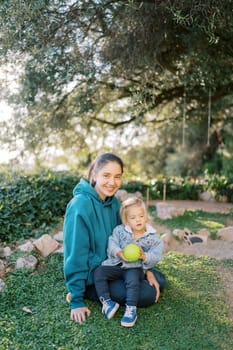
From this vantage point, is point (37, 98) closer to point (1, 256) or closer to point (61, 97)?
point (61, 97)

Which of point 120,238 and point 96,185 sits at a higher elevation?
point 96,185

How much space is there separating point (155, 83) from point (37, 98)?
6.78 feet

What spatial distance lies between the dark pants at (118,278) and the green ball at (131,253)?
100 mm

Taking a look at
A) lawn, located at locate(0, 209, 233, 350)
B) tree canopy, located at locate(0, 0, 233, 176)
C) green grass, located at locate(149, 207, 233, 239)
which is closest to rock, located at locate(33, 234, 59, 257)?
lawn, located at locate(0, 209, 233, 350)

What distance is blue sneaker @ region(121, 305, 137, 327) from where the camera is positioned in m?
3.11

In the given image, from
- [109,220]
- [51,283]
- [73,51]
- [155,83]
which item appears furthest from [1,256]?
[155,83]

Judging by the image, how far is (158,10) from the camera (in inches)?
234

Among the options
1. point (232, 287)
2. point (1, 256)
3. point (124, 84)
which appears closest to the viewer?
point (232, 287)

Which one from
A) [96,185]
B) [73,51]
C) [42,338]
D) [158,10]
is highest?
[158,10]

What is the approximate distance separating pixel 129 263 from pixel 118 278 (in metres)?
0.15

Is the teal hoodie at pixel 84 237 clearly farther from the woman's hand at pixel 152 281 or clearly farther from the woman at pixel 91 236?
the woman's hand at pixel 152 281

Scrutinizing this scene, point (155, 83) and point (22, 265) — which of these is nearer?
point (22, 265)

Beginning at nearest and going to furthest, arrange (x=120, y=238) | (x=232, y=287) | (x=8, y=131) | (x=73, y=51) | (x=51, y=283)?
(x=120, y=238) < (x=232, y=287) < (x=51, y=283) < (x=73, y=51) < (x=8, y=131)

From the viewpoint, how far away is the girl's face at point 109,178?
3.41 metres
